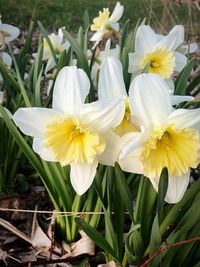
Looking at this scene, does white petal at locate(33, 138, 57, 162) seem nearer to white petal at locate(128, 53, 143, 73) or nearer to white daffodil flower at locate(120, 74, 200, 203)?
white daffodil flower at locate(120, 74, 200, 203)

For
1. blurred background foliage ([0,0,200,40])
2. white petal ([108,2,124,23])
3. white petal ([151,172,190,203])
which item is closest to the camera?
white petal ([151,172,190,203])

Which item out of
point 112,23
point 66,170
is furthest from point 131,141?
point 112,23

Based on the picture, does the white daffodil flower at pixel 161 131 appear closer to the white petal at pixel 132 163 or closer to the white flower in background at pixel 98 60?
the white petal at pixel 132 163

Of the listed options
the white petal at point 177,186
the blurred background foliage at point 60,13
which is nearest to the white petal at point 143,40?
the white petal at point 177,186

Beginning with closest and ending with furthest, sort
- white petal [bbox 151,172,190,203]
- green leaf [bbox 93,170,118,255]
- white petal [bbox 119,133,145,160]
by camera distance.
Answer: white petal [bbox 119,133,145,160]
white petal [bbox 151,172,190,203]
green leaf [bbox 93,170,118,255]

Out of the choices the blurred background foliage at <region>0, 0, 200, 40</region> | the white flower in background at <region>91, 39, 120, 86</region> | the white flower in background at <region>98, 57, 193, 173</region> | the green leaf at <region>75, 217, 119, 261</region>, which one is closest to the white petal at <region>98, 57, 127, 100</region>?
the white flower in background at <region>98, 57, 193, 173</region>

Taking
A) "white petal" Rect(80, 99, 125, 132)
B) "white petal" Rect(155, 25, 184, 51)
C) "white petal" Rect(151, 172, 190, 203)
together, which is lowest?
"white petal" Rect(151, 172, 190, 203)

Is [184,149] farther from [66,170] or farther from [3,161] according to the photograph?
[3,161]
